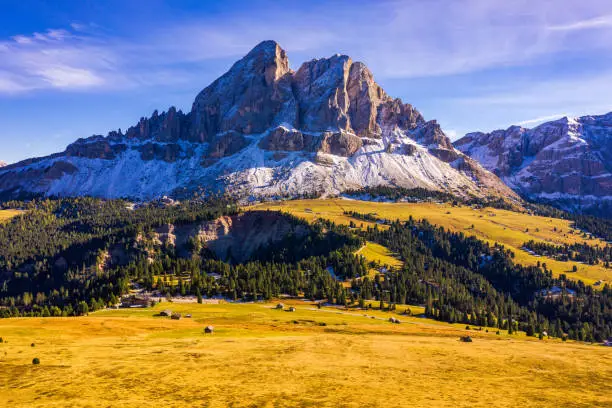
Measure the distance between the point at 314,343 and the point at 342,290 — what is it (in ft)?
331

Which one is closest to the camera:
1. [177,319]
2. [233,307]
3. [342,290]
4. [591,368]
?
[591,368]

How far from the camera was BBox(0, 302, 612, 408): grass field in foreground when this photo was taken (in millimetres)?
48219

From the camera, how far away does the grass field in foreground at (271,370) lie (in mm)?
48219

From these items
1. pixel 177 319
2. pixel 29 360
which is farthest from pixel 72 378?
pixel 177 319

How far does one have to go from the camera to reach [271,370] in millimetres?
60562

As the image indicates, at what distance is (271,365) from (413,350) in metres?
28.7

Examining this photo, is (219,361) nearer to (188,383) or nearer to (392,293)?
(188,383)

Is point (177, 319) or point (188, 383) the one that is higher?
point (188, 383)

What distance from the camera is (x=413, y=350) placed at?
258 ft

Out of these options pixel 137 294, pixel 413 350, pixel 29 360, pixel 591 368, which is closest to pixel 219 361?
pixel 29 360

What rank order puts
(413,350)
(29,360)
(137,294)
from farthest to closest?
(137,294)
(413,350)
(29,360)

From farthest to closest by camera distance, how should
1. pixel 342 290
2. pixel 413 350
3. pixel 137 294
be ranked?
1. pixel 342 290
2. pixel 137 294
3. pixel 413 350

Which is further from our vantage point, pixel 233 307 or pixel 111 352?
pixel 233 307

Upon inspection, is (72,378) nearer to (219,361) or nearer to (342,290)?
(219,361)
